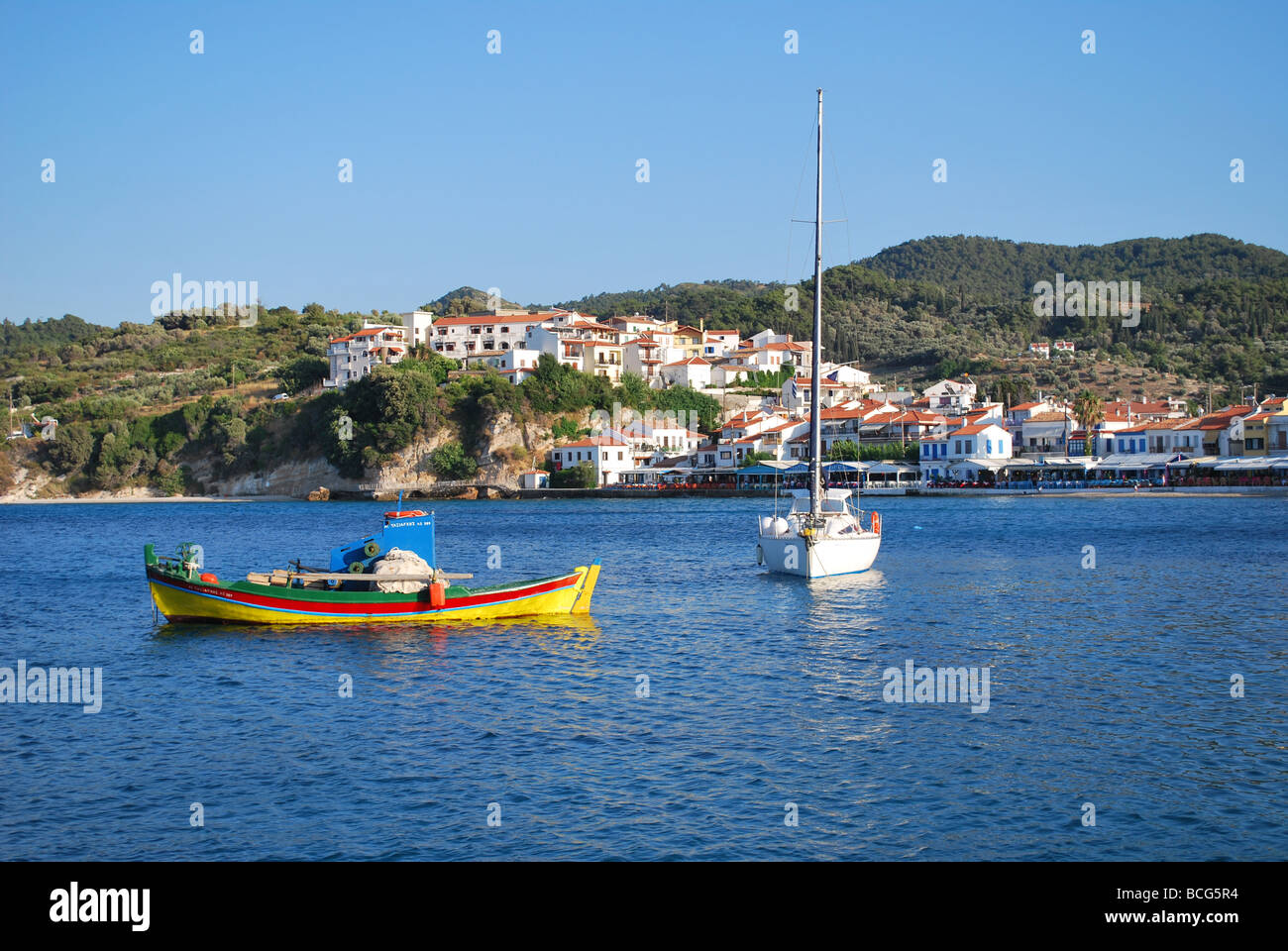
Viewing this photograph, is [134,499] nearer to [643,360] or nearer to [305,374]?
[305,374]

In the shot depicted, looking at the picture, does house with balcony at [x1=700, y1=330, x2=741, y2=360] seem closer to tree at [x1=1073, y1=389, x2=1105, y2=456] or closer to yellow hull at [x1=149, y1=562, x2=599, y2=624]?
tree at [x1=1073, y1=389, x2=1105, y2=456]

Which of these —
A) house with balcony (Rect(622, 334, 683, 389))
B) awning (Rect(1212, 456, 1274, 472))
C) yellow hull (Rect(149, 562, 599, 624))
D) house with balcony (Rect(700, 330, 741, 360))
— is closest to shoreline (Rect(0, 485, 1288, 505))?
awning (Rect(1212, 456, 1274, 472))

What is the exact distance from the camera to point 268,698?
19.0 metres

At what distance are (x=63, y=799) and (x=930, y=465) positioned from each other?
90103 mm

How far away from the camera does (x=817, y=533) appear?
33.3 m

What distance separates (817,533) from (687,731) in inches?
705

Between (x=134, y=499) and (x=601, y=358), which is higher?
(x=601, y=358)

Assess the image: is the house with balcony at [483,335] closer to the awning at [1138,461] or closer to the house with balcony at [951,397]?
the house with balcony at [951,397]

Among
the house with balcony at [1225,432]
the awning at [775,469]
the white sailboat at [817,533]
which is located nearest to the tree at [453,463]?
the awning at [775,469]

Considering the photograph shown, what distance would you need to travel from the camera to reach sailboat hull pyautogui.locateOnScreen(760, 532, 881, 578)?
33.7m

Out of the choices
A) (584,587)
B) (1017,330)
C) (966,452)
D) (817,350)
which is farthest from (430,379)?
(1017,330)

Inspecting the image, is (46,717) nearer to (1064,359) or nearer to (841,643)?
(841,643)
